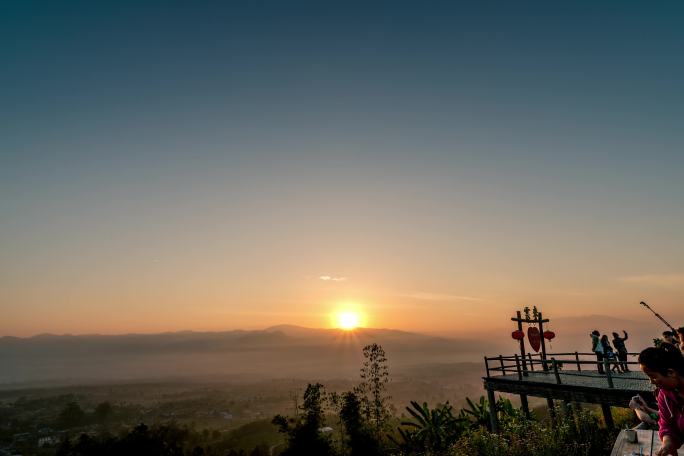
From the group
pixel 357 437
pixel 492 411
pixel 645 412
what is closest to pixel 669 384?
pixel 645 412

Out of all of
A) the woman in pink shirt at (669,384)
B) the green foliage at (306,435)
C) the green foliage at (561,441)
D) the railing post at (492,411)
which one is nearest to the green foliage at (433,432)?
the railing post at (492,411)

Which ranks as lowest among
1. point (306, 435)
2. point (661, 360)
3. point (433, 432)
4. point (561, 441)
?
point (306, 435)

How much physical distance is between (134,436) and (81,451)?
3.38 meters

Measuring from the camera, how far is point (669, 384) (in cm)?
347

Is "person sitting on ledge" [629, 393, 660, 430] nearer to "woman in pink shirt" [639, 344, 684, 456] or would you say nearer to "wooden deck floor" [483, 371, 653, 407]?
"woman in pink shirt" [639, 344, 684, 456]

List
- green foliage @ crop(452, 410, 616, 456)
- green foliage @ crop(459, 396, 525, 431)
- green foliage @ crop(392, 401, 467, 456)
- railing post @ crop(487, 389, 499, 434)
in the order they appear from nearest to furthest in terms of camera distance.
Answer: green foliage @ crop(452, 410, 616, 456) < railing post @ crop(487, 389, 499, 434) < green foliage @ crop(459, 396, 525, 431) < green foliage @ crop(392, 401, 467, 456)

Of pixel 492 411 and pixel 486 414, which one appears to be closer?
pixel 492 411

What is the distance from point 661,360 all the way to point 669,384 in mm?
230

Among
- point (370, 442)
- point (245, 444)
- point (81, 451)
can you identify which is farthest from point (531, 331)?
point (245, 444)

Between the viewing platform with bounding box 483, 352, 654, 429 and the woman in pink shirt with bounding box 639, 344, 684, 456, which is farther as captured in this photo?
the viewing platform with bounding box 483, 352, 654, 429

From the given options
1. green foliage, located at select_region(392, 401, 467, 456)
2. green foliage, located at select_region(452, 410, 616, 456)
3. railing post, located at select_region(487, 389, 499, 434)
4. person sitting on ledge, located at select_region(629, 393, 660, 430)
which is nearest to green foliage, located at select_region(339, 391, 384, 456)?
green foliage, located at select_region(392, 401, 467, 456)

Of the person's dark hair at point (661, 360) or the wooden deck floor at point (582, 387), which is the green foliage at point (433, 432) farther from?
the person's dark hair at point (661, 360)

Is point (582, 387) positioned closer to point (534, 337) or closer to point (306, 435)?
point (534, 337)

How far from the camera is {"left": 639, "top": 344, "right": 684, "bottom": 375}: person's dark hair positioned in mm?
3445
